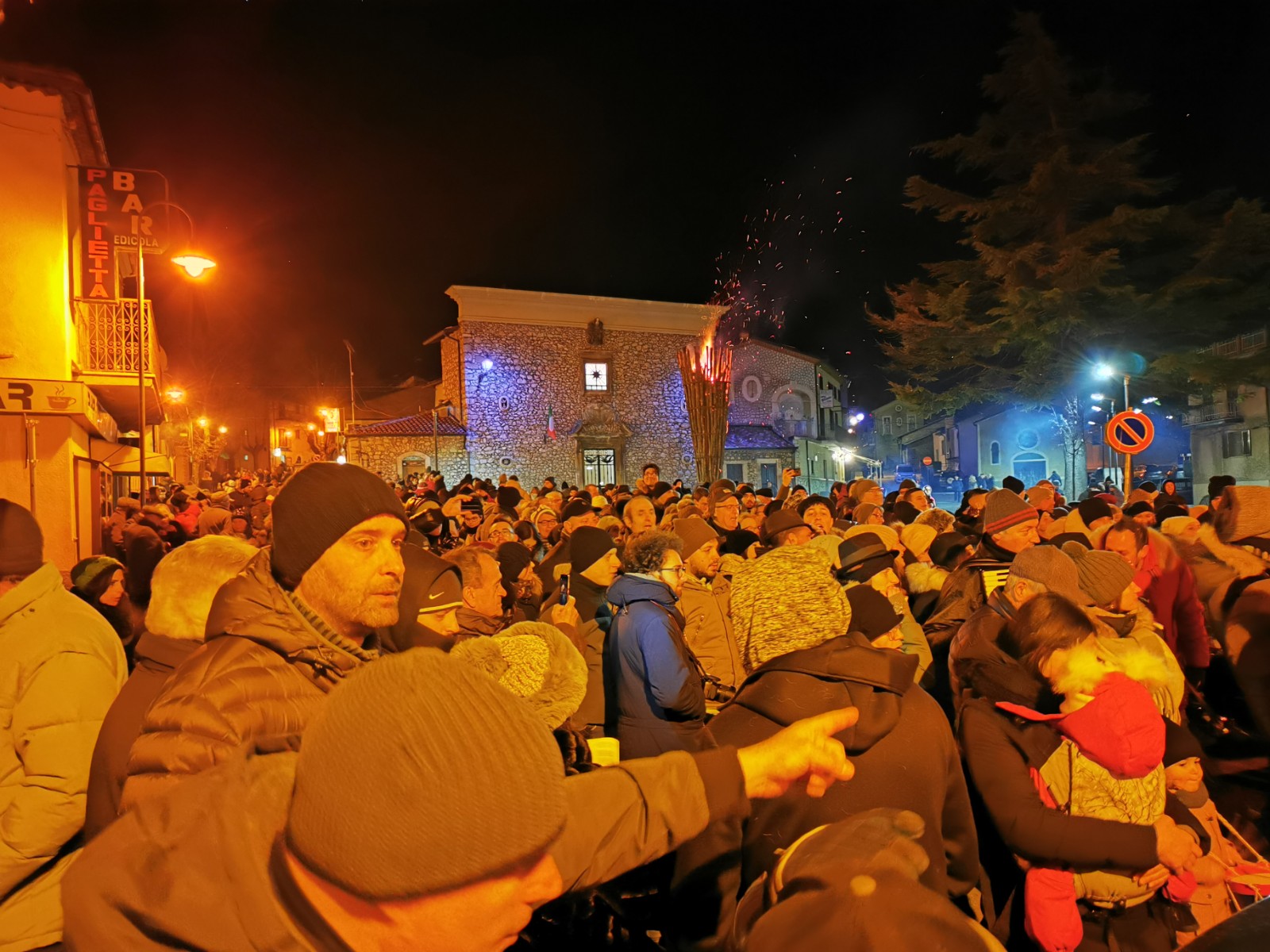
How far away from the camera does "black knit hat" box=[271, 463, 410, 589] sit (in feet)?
6.66

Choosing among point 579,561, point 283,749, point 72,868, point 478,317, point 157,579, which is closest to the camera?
point 72,868

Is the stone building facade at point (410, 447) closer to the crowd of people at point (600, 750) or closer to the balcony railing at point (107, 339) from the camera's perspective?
the balcony railing at point (107, 339)

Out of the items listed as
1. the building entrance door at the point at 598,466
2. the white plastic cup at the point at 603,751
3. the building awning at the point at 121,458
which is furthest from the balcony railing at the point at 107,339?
the building entrance door at the point at 598,466

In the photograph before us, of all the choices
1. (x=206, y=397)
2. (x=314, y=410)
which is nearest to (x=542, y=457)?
(x=314, y=410)

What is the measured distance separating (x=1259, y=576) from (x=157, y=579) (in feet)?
18.9

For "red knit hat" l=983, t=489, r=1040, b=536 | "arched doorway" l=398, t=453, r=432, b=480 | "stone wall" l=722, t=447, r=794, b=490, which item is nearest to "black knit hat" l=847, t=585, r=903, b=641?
"red knit hat" l=983, t=489, r=1040, b=536

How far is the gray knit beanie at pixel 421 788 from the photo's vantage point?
83 centimetres

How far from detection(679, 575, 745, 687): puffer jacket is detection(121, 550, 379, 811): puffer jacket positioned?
302 cm

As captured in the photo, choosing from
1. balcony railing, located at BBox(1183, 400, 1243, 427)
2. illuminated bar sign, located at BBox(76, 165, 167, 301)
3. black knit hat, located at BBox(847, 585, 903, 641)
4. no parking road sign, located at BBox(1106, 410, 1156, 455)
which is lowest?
black knit hat, located at BBox(847, 585, 903, 641)

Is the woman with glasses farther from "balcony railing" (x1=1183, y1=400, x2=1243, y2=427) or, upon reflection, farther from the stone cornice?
"balcony railing" (x1=1183, y1=400, x2=1243, y2=427)

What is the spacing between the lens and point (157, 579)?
9.30ft

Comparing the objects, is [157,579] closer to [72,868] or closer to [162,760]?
[162,760]

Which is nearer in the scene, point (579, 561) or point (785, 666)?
point (785, 666)

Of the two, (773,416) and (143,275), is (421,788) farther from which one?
(773,416)
